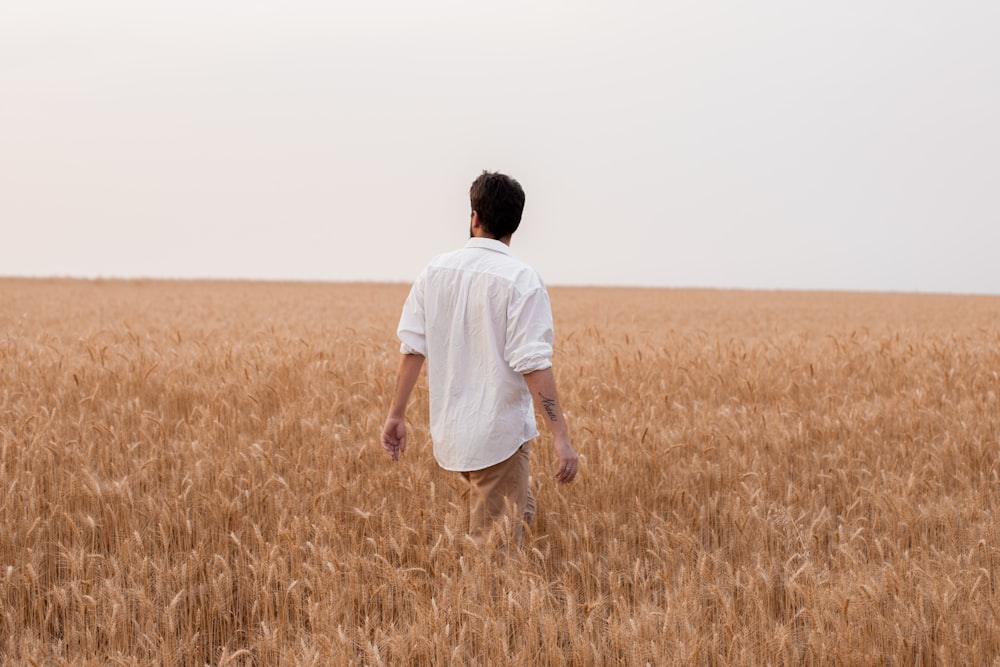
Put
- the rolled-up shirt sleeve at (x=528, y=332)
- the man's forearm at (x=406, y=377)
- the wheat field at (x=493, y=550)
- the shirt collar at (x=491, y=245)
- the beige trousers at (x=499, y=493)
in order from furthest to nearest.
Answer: the man's forearm at (x=406, y=377)
the beige trousers at (x=499, y=493)
the shirt collar at (x=491, y=245)
the rolled-up shirt sleeve at (x=528, y=332)
the wheat field at (x=493, y=550)

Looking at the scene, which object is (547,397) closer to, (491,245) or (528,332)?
(528,332)

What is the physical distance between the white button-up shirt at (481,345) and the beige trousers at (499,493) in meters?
0.11

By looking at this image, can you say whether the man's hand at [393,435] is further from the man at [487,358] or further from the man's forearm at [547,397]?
the man's forearm at [547,397]

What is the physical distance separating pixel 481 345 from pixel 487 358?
0.20ft

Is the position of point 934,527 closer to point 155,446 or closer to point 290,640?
point 290,640

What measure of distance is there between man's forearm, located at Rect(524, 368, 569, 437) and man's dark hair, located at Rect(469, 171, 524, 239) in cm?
63

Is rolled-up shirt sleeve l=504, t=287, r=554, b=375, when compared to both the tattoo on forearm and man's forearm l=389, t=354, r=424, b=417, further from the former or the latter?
man's forearm l=389, t=354, r=424, b=417

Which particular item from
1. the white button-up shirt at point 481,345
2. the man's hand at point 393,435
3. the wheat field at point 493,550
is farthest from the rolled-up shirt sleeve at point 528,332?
the wheat field at point 493,550

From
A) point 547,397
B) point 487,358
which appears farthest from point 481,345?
point 547,397

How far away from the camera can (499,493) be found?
11.3 ft

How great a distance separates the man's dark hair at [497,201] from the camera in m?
3.21

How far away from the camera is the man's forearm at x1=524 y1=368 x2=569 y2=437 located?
3170mm

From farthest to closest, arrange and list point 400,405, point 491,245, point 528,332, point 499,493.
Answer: point 400,405
point 499,493
point 491,245
point 528,332

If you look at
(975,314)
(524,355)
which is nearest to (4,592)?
(524,355)
